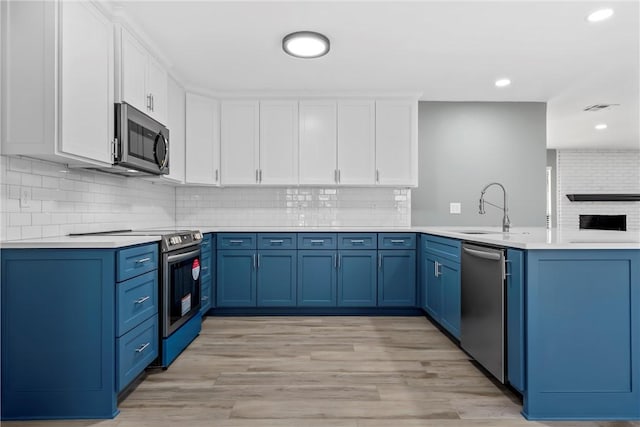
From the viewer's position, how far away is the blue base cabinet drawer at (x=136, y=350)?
203cm

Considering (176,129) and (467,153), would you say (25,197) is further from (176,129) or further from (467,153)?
(467,153)

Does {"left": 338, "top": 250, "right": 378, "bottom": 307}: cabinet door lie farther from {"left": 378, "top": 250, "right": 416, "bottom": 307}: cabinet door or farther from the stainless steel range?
the stainless steel range

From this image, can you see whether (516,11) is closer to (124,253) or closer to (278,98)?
(278,98)

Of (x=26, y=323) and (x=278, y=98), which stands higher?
(x=278, y=98)

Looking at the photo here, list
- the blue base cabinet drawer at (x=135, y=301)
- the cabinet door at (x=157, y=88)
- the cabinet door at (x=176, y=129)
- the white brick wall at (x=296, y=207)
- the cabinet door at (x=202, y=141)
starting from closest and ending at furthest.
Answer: the blue base cabinet drawer at (x=135, y=301) < the cabinet door at (x=157, y=88) < the cabinet door at (x=176, y=129) < the cabinet door at (x=202, y=141) < the white brick wall at (x=296, y=207)

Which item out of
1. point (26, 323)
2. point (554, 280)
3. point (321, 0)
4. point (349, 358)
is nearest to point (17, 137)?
point (26, 323)

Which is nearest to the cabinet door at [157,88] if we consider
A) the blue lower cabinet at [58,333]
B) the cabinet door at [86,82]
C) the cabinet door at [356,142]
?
the cabinet door at [86,82]

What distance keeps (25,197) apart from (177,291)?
109 centimetres

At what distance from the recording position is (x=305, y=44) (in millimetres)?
2947

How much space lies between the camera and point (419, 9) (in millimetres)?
2531

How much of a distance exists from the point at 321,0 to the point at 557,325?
232 centimetres

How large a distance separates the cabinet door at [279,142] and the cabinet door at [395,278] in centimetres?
129

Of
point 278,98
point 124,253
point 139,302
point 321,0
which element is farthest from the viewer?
point 278,98

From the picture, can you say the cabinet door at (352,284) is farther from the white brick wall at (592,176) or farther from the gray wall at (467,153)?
the white brick wall at (592,176)
